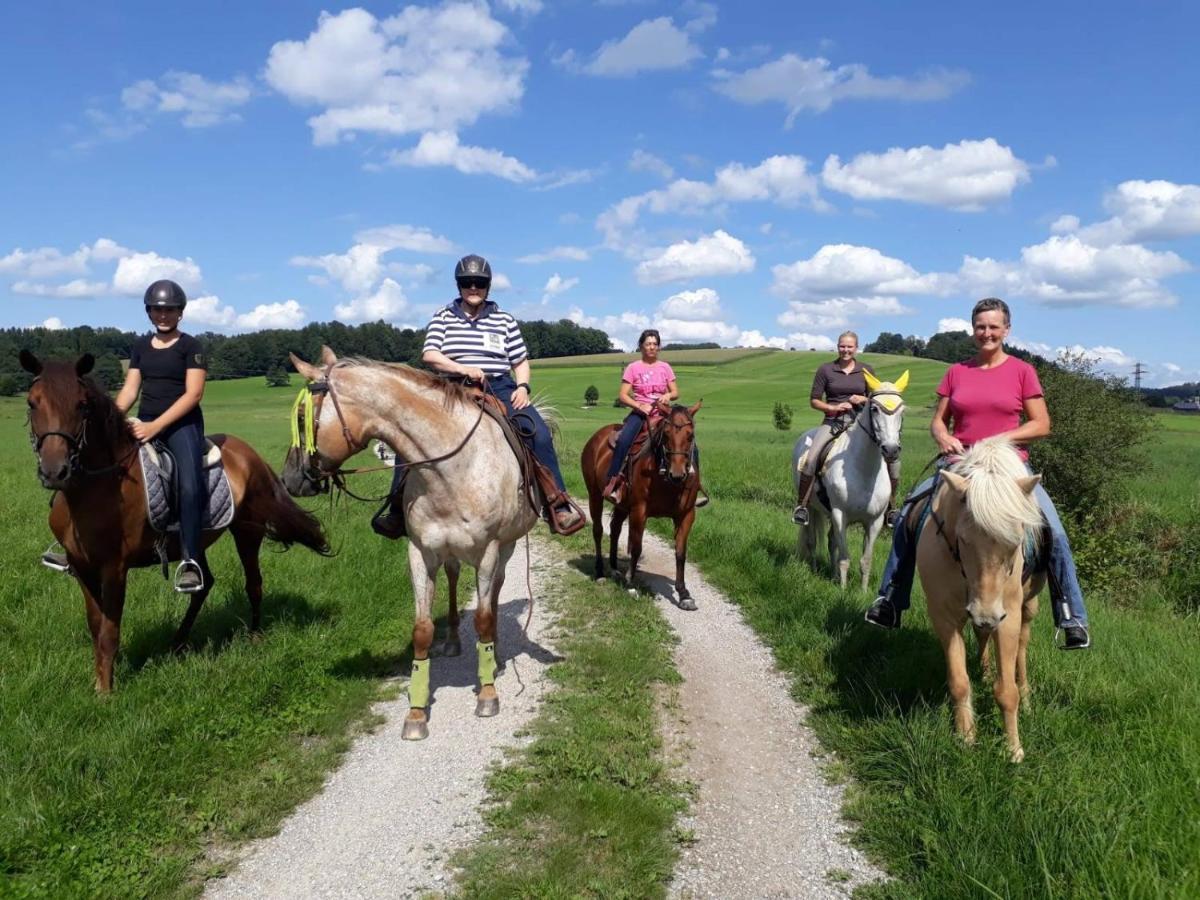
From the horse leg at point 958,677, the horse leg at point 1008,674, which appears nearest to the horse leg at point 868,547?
the horse leg at point 958,677

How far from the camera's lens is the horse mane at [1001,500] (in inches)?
149

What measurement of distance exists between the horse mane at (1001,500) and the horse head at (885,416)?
12.5 feet

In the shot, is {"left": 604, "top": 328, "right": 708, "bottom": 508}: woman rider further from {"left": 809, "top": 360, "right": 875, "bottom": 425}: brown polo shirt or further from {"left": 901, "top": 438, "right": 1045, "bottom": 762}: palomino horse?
{"left": 901, "top": 438, "right": 1045, "bottom": 762}: palomino horse

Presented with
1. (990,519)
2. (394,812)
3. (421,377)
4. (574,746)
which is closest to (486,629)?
(574,746)

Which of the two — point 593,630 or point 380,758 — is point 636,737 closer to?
point 380,758

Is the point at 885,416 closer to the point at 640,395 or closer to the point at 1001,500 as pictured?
the point at 640,395

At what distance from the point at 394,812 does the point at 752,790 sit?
213 cm

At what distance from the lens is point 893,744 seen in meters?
4.47

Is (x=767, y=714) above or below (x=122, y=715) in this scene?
below

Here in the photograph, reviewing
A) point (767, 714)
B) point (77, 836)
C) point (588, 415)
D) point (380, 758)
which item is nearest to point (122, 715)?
point (77, 836)

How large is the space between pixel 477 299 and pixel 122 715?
3918 millimetres

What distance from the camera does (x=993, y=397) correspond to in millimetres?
4906


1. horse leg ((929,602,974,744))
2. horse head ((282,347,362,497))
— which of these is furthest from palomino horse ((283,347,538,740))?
horse leg ((929,602,974,744))

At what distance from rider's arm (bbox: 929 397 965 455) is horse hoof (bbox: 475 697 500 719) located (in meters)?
3.74
